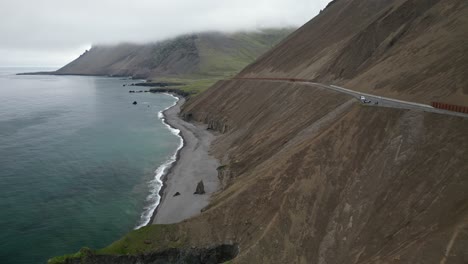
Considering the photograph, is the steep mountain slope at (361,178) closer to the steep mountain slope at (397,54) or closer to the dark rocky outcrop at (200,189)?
the steep mountain slope at (397,54)

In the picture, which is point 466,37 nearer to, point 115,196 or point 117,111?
point 115,196

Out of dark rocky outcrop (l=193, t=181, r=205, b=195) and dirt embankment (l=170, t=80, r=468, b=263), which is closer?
dirt embankment (l=170, t=80, r=468, b=263)

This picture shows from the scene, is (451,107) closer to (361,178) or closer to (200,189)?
(361,178)

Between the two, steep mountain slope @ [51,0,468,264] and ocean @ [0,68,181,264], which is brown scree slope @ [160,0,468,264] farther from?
ocean @ [0,68,181,264]

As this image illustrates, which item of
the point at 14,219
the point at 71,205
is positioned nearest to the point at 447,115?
the point at 71,205

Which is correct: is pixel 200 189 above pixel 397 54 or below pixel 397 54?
below

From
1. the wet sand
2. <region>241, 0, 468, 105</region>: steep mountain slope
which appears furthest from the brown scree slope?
the wet sand

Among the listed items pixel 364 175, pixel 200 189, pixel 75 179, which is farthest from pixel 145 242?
pixel 75 179
